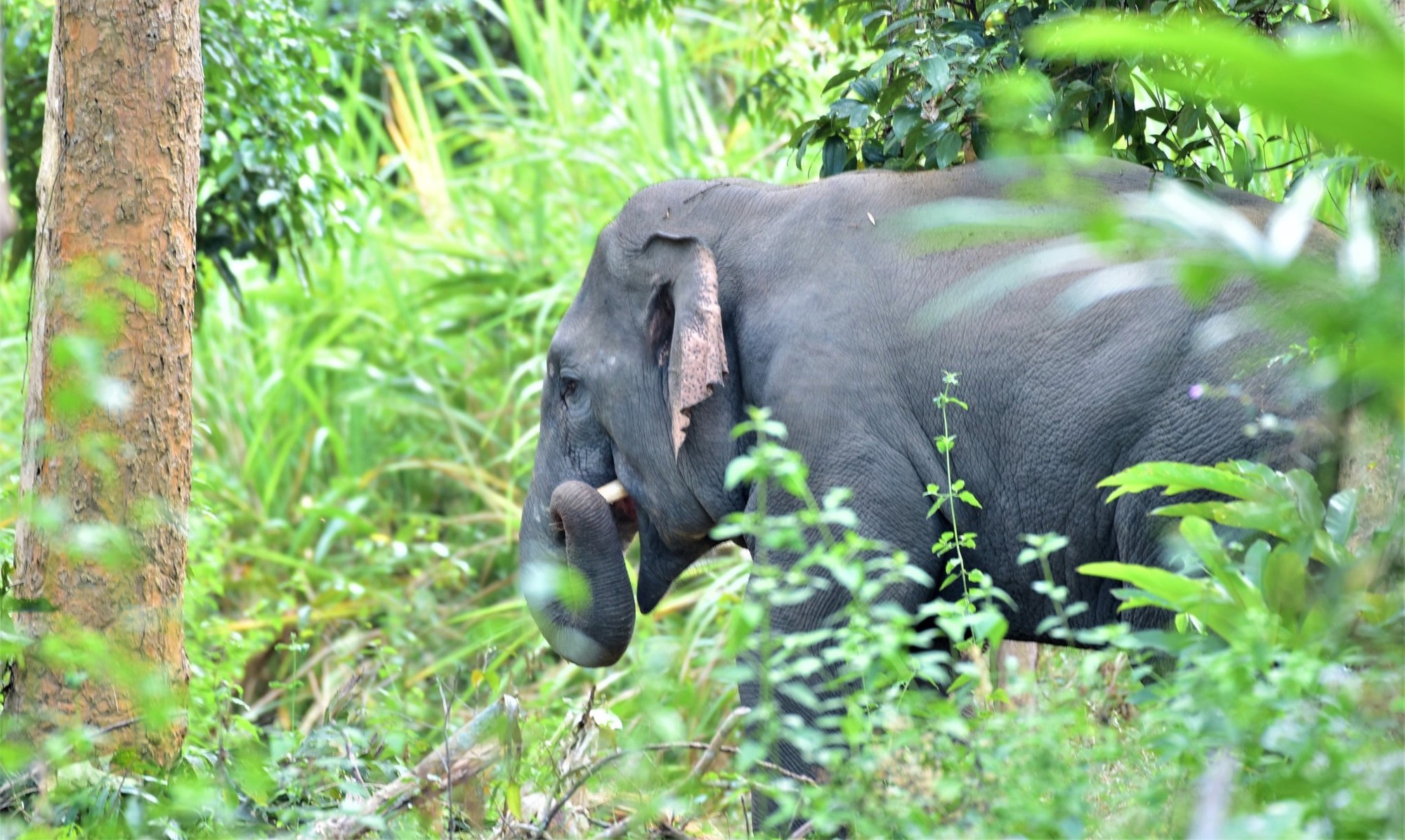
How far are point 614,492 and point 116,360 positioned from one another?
1.40 metres

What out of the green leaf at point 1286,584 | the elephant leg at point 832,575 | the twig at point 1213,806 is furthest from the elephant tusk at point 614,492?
the twig at point 1213,806

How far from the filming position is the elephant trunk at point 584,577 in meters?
3.93

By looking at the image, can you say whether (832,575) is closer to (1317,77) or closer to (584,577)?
(584,577)

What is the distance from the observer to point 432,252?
7.76m

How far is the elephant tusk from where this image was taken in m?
4.05

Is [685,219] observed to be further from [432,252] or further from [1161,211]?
[432,252]

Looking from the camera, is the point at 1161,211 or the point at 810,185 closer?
the point at 1161,211

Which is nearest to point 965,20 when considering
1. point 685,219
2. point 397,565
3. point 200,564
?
point 685,219

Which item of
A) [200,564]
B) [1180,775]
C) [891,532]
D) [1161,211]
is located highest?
[1161,211]

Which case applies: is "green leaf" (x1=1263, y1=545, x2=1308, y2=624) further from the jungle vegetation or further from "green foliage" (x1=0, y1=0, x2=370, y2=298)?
"green foliage" (x1=0, y1=0, x2=370, y2=298)

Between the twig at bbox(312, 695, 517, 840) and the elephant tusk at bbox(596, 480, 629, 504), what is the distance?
2.89 ft

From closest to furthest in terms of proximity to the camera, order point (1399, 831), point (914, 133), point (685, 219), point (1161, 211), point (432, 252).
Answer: point (1161, 211), point (1399, 831), point (914, 133), point (685, 219), point (432, 252)

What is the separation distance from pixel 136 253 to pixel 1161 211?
2245 mm

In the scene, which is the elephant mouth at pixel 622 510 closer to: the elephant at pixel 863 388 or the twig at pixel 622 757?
the elephant at pixel 863 388
